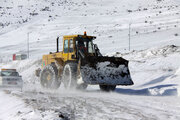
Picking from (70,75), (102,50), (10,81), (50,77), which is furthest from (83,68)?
(102,50)

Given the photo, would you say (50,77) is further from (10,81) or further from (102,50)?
(102,50)

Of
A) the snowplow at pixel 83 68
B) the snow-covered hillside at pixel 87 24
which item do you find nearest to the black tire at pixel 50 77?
the snowplow at pixel 83 68

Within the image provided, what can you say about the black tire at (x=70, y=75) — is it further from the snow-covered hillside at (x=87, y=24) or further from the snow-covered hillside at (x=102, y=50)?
the snow-covered hillside at (x=87, y=24)

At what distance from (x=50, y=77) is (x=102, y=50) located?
66.3 ft

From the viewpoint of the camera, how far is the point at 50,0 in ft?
298

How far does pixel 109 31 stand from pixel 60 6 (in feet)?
120

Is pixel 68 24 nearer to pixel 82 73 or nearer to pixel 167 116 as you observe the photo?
pixel 82 73

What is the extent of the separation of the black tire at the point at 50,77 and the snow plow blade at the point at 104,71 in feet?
8.44

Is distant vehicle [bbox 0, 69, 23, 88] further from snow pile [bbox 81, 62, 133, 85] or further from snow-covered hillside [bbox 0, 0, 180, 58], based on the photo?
snow-covered hillside [bbox 0, 0, 180, 58]

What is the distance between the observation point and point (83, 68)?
1279 cm

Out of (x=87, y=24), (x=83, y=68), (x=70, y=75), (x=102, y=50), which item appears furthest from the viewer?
(x=87, y=24)

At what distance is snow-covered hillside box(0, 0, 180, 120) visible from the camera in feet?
27.8

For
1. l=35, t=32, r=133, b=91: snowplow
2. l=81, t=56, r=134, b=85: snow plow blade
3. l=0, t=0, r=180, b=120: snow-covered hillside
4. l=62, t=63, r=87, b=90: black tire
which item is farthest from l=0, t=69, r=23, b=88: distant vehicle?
l=81, t=56, r=134, b=85: snow plow blade

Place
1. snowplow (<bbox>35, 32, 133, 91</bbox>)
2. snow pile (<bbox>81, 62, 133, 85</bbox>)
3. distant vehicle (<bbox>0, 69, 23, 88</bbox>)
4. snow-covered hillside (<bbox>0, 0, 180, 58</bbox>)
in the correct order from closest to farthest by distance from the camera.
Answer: snow pile (<bbox>81, 62, 133, 85</bbox>) → snowplow (<bbox>35, 32, 133, 91</bbox>) → distant vehicle (<bbox>0, 69, 23, 88</bbox>) → snow-covered hillside (<bbox>0, 0, 180, 58</bbox>)
